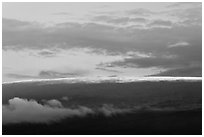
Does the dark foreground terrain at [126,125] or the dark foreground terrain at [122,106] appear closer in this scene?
the dark foreground terrain at [126,125]

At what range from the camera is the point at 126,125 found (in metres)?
23.0

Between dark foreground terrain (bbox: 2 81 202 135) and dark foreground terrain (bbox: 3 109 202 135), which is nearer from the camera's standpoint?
dark foreground terrain (bbox: 3 109 202 135)

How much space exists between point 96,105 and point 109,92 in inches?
60.5

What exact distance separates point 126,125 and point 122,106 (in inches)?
53.1

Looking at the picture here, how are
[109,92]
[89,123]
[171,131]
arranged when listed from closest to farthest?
[171,131] → [89,123] → [109,92]

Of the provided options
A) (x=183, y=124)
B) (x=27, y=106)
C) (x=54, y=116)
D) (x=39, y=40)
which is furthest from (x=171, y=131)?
(x=39, y=40)

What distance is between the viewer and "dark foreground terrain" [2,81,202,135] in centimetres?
2242

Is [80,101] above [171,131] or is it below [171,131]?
above

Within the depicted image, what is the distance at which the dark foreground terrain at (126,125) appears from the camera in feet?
72.8

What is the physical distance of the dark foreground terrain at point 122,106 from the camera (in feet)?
73.6

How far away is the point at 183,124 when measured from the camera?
22.7 m

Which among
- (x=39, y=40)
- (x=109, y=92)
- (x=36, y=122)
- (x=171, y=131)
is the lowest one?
(x=171, y=131)

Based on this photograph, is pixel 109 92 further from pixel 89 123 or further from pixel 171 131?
pixel 171 131

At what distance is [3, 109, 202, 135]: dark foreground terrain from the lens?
22.2 meters
